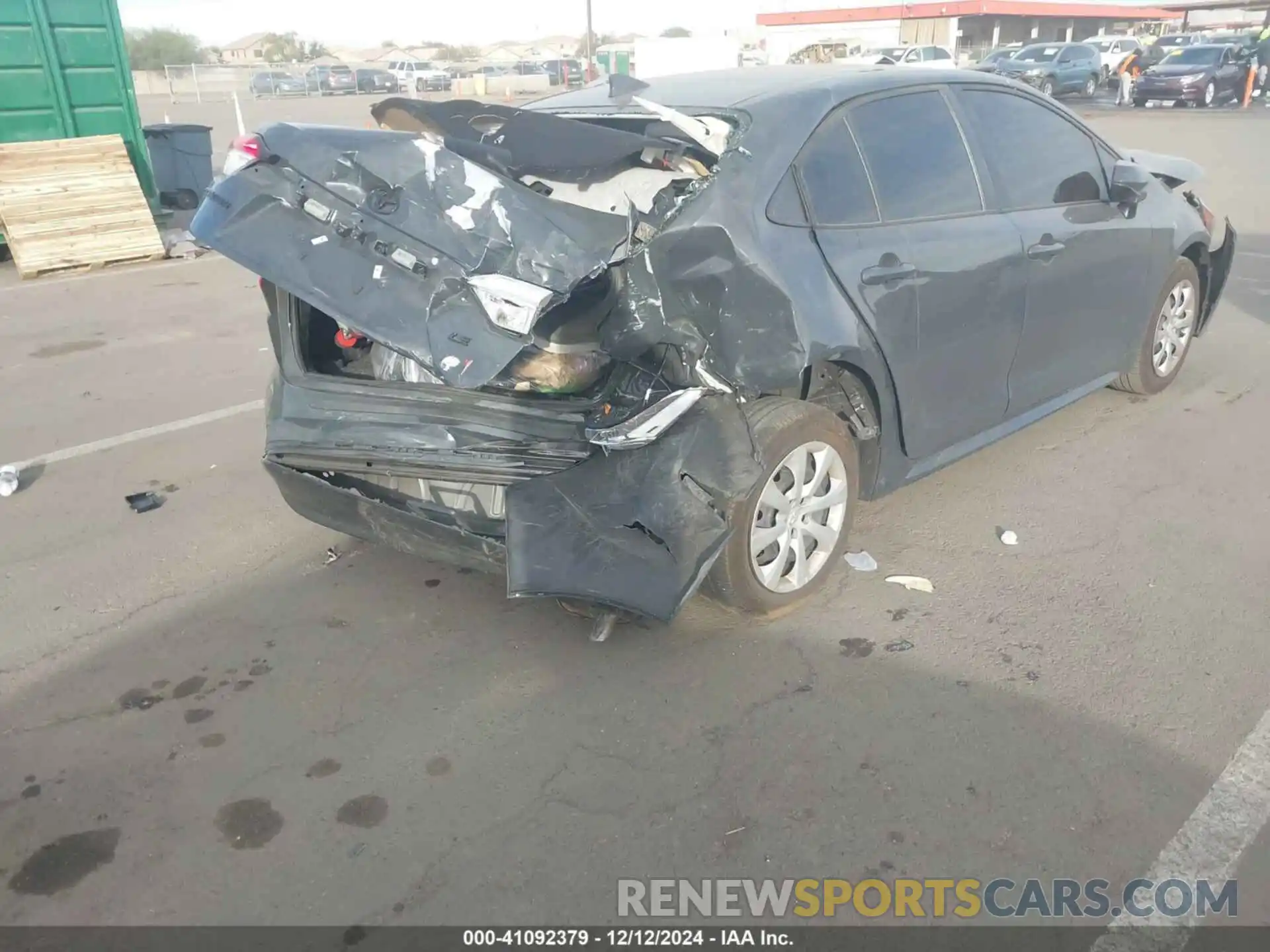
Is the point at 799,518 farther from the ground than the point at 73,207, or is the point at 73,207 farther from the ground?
the point at 73,207

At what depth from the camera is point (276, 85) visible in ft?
150

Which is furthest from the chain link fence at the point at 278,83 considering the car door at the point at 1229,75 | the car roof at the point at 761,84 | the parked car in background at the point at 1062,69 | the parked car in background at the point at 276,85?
the car roof at the point at 761,84

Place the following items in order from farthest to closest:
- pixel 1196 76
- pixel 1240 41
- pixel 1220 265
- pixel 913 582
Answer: pixel 1240 41 < pixel 1196 76 < pixel 1220 265 < pixel 913 582

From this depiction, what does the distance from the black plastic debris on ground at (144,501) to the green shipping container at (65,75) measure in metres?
8.24

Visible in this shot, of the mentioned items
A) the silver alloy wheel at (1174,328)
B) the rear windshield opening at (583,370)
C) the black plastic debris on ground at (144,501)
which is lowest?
the black plastic debris on ground at (144,501)

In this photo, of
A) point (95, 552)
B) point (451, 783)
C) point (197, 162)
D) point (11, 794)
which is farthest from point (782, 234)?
point (197, 162)

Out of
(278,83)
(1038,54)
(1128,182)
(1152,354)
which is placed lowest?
(1152,354)

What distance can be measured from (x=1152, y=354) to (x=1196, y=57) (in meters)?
30.8

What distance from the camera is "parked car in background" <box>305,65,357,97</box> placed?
158 ft

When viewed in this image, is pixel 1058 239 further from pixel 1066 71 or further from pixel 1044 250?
pixel 1066 71

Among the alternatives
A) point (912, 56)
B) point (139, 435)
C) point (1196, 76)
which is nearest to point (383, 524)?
point (139, 435)

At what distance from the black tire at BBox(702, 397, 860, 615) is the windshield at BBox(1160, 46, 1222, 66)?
3304cm

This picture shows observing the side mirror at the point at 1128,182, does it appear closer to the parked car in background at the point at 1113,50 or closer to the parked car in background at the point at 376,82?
the parked car in background at the point at 1113,50

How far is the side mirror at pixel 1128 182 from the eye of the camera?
15.6ft
